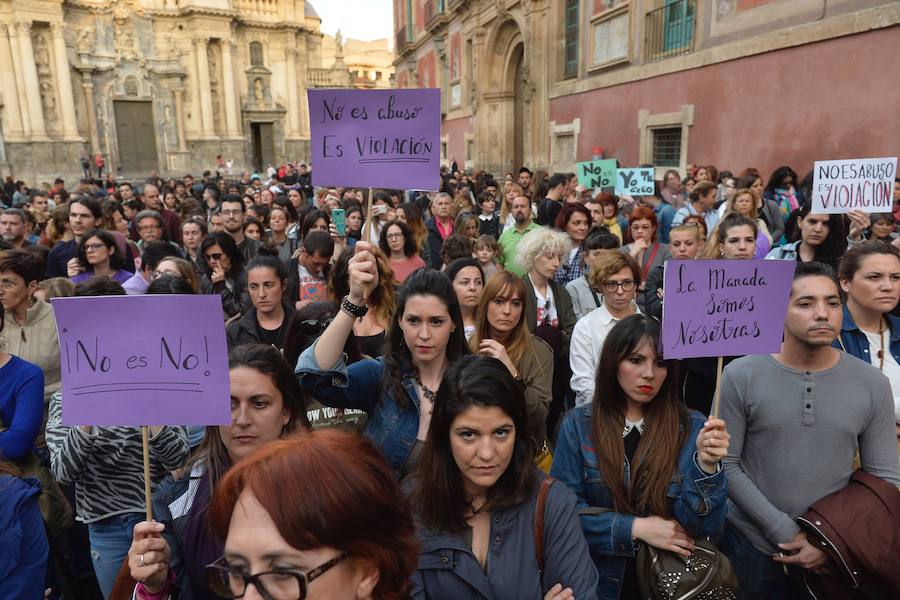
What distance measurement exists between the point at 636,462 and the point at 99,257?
15.2 feet

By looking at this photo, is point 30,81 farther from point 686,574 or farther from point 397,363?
point 686,574

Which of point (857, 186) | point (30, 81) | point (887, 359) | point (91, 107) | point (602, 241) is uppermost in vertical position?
point (30, 81)

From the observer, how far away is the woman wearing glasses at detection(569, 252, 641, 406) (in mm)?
3549

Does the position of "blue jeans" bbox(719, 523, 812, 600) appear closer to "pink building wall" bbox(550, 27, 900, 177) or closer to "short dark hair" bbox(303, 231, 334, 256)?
"short dark hair" bbox(303, 231, 334, 256)

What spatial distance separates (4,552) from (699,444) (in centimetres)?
236

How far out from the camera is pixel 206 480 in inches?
79.4

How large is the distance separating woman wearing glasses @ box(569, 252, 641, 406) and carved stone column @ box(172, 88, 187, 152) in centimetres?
3164

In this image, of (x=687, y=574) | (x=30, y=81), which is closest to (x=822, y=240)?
(x=687, y=574)

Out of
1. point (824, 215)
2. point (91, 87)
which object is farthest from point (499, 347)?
point (91, 87)

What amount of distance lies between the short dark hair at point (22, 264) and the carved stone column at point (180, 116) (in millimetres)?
30092

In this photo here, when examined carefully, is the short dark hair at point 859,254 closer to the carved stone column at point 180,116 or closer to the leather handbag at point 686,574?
the leather handbag at point 686,574

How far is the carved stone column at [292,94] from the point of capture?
112 ft

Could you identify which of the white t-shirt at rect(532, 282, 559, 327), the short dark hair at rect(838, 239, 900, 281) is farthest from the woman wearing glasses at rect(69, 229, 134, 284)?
the short dark hair at rect(838, 239, 900, 281)

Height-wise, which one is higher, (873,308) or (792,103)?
(792,103)
